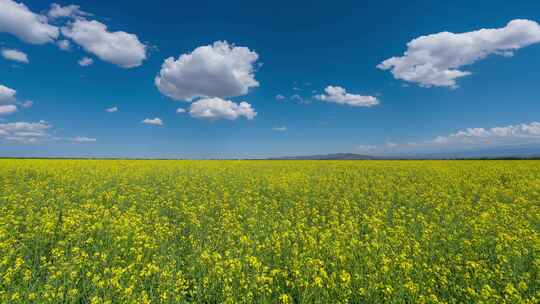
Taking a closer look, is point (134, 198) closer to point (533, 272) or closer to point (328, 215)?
point (328, 215)

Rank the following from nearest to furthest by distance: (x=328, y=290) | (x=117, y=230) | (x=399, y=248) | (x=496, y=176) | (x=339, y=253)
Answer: (x=328, y=290) < (x=339, y=253) < (x=399, y=248) < (x=117, y=230) < (x=496, y=176)

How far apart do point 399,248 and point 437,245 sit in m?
1.00

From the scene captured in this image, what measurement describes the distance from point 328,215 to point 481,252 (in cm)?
421

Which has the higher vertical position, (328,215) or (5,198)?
(5,198)

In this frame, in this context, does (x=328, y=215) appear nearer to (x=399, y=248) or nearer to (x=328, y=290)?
(x=399, y=248)

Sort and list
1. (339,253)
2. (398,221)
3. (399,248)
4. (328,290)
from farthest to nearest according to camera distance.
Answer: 1. (398,221)
2. (399,248)
3. (339,253)
4. (328,290)

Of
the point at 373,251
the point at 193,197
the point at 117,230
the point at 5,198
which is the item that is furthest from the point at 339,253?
the point at 5,198

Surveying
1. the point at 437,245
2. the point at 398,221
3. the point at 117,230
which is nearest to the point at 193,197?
the point at 117,230

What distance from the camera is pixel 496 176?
Result: 18.3 metres

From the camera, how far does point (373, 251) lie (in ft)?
19.5

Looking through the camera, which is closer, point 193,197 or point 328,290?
point 328,290

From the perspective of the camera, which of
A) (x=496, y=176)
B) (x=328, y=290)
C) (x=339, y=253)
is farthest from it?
(x=496, y=176)

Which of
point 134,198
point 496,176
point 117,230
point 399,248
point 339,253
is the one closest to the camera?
point 339,253

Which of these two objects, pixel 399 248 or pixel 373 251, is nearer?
pixel 373 251
